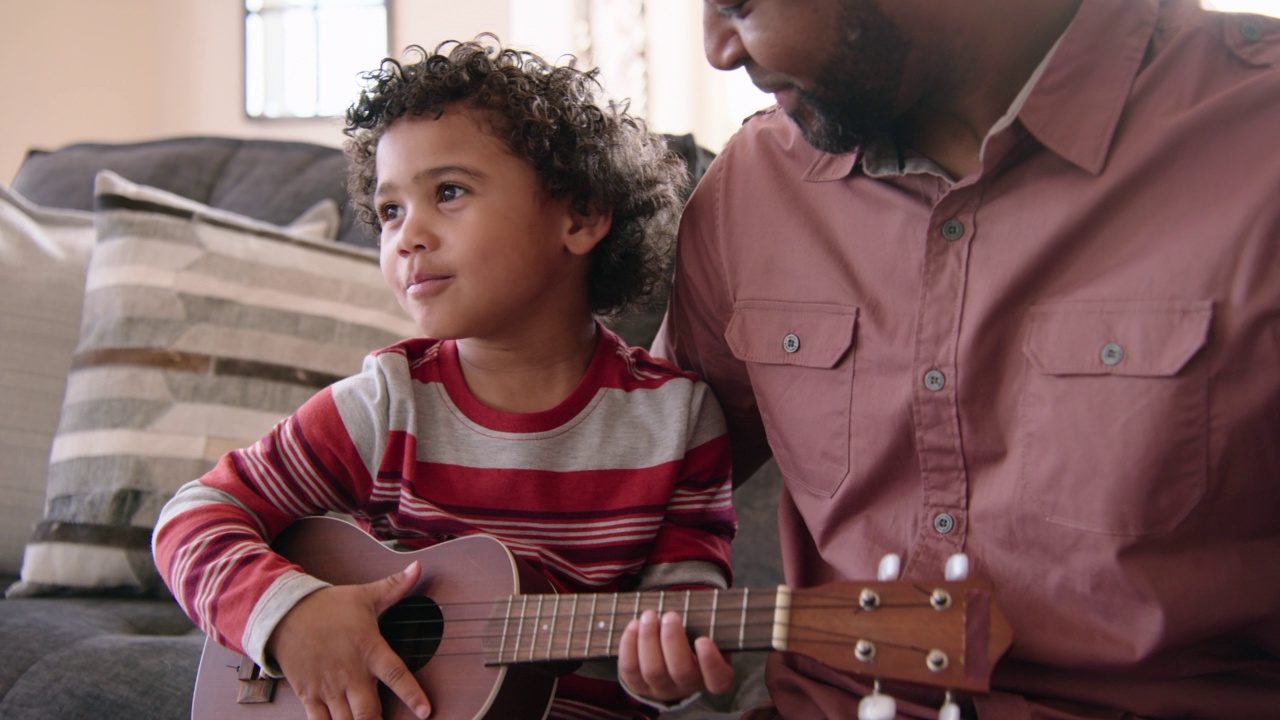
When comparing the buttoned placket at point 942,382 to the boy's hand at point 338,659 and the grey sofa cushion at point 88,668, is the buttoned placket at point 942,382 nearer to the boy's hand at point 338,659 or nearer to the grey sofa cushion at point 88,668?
the boy's hand at point 338,659

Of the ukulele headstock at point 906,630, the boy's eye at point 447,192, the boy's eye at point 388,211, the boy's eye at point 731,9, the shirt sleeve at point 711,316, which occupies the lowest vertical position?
the ukulele headstock at point 906,630

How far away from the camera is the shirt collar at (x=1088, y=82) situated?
Answer: 2.87 ft

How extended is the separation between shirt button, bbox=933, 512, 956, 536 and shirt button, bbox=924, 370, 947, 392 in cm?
11

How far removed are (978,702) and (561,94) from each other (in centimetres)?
79

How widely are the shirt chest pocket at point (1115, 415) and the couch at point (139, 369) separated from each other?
59cm

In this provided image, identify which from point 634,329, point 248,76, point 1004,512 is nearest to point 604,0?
point 248,76

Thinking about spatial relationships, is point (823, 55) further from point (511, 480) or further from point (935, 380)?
point (511, 480)

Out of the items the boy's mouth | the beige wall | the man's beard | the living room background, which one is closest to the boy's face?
the boy's mouth

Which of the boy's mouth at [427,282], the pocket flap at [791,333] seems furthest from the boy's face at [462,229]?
the pocket flap at [791,333]

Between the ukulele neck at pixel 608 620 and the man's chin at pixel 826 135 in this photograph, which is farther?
the man's chin at pixel 826 135

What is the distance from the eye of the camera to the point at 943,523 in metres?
0.93

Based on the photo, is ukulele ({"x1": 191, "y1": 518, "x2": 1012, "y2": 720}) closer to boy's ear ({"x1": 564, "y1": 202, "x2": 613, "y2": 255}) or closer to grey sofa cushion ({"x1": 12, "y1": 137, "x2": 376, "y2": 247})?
boy's ear ({"x1": 564, "y1": 202, "x2": 613, "y2": 255})

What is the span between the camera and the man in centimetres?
82

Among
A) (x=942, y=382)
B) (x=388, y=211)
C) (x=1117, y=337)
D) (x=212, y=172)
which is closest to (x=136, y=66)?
(x=212, y=172)
